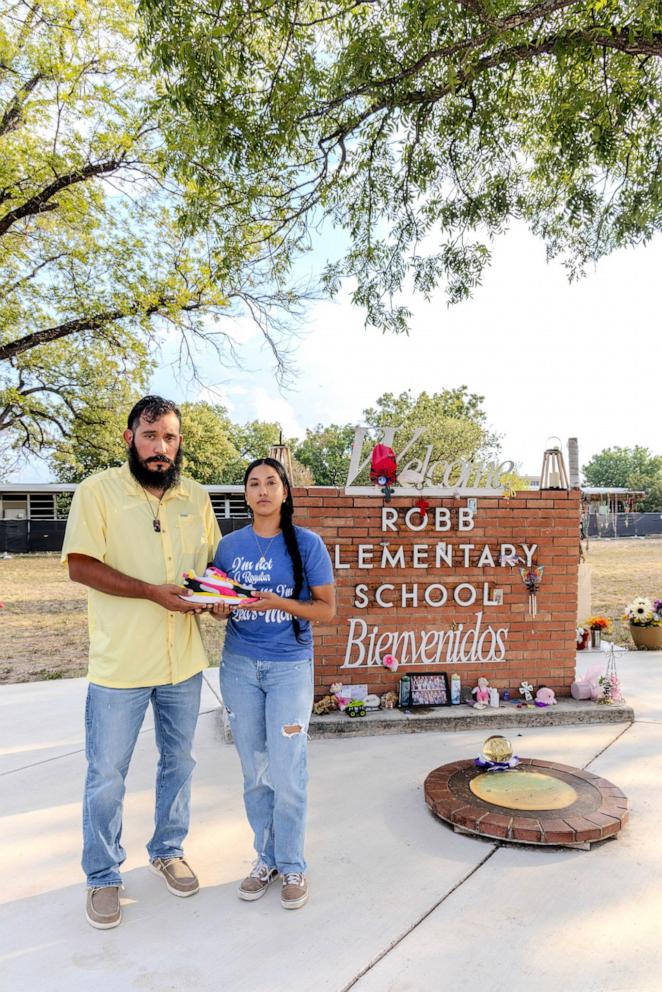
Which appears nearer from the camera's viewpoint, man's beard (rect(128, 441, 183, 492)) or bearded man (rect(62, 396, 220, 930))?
bearded man (rect(62, 396, 220, 930))


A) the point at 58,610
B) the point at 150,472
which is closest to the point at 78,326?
the point at 58,610

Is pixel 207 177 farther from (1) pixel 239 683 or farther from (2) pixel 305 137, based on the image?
(1) pixel 239 683

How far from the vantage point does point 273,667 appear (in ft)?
8.58

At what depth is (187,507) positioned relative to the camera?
2756 millimetres

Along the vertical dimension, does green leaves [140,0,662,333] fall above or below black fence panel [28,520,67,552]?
above

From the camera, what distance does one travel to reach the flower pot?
25.3 feet

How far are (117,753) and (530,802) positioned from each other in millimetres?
2083

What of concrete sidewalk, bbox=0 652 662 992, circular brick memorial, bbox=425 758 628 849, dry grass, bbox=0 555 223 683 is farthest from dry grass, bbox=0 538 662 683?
circular brick memorial, bbox=425 758 628 849

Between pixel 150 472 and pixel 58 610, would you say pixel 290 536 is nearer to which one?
pixel 150 472

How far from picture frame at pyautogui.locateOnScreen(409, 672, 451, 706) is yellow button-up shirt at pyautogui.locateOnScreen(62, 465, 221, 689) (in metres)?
2.67

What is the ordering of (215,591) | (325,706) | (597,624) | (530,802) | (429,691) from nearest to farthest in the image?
(215,591) → (530,802) → (325,706) → (429,691) → (597,624)

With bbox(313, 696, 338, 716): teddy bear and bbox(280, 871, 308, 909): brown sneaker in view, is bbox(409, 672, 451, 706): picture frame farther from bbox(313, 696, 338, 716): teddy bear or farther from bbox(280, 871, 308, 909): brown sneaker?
bbox(280, 871, 308, 909): brown sneaker

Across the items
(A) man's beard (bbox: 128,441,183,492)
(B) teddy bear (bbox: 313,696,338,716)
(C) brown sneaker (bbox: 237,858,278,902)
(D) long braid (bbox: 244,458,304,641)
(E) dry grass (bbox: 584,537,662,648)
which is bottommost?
(E) dry grass (bbox: 584,537,662,648)

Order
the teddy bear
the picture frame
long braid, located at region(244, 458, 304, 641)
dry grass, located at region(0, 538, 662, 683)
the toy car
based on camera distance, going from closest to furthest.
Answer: the toy car → long braid, located at region(244, 458, 304, 641) → the teddy bear → the picture frame → dry grass, located at region(0, 538, 662, 683)
